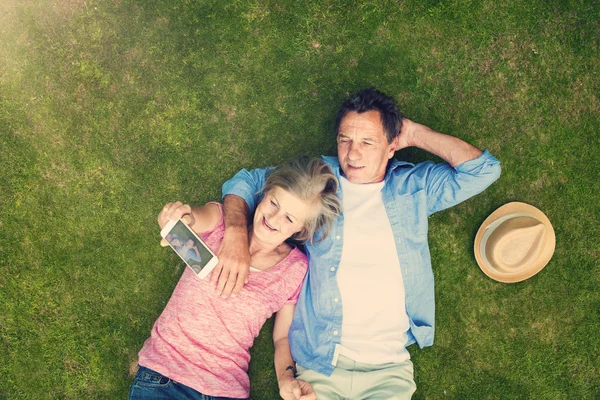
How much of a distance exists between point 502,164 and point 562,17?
164cm

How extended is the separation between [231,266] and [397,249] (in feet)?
4.92

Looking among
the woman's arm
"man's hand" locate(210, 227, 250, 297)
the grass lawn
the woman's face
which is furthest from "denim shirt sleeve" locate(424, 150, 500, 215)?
"man's hand" locate(210, 227, 250, 297)

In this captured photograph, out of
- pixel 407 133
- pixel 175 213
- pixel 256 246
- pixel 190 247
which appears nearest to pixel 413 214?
pixel 407 133

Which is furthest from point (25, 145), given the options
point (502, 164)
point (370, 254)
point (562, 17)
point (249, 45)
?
point (562, 17)

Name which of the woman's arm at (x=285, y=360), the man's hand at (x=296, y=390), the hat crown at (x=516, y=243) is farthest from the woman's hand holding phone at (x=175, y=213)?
the hat crown at (x=516, y=243)

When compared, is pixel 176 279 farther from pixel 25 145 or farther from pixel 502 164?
pixel 502 164

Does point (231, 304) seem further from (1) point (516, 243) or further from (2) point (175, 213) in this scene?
(1) point (516, 243)

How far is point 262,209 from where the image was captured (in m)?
3.60

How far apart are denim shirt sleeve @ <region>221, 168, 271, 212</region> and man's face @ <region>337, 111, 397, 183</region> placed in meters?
0.78

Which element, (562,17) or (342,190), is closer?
(342,190)

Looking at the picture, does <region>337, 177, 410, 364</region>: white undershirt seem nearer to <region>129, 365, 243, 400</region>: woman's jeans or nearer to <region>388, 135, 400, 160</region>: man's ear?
<region>388, 135, 400, 160</region>: man's ear

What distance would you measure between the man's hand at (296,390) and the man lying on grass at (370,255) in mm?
14

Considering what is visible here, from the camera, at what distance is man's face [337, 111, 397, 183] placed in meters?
3.83

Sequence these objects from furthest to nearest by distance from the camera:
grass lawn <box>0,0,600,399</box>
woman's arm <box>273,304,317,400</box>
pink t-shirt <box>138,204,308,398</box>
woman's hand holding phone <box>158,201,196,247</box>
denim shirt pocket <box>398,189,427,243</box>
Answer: grass lawn <box>0,0,600,399</box>, denim shirt pocket <box>398,189,427,243</box>, woman's arm <box>273,304,317,400</box>, pink t-shirt <box>138,204,308,398</box>, woman's hand holding phone <box>158,201,196,247</box>
